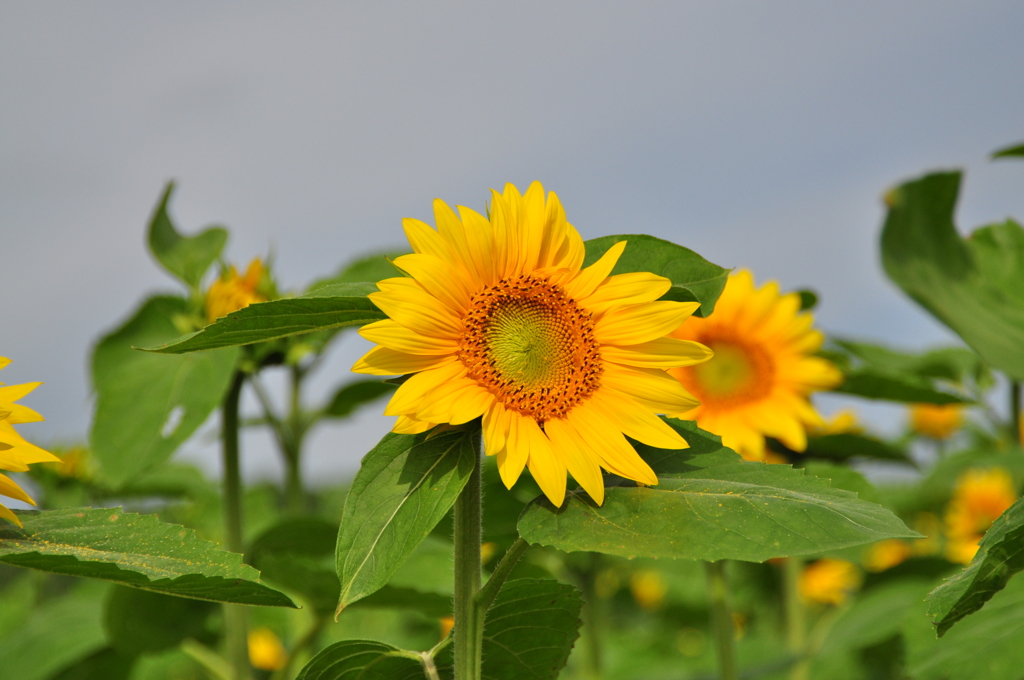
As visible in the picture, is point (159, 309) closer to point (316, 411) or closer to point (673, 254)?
point (316, 411)

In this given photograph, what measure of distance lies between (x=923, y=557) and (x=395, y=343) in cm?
187

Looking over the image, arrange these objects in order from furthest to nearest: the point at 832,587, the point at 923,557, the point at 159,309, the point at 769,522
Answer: the point at 832,587 < the point at 923,557 < the point at 159,309 < the point at 769,522

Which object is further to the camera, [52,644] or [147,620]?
[52,644]

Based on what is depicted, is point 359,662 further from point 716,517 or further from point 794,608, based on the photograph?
point 794,608

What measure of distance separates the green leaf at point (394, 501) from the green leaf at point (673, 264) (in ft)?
0.93

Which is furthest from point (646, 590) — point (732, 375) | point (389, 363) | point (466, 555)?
point (389, 363)

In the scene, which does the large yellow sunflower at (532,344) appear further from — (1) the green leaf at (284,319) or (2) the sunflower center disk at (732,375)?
(2) the sunflower center disk at (732,375)

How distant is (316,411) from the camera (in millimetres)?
2199

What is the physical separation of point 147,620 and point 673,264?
1.24 metres

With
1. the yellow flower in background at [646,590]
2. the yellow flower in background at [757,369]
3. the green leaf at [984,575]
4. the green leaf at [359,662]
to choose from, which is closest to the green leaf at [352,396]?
the yellow flower in background at [757,369]

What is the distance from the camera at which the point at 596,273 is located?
3.32 feet

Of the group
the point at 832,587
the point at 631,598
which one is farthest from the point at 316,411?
the point at 631,598

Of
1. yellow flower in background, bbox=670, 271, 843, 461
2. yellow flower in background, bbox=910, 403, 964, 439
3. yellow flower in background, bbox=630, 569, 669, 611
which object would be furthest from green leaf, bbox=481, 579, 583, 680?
yellow flower in background, bbox=910, 403, 964, 439

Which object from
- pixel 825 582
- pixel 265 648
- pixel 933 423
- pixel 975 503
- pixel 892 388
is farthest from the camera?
pixel 933 423
